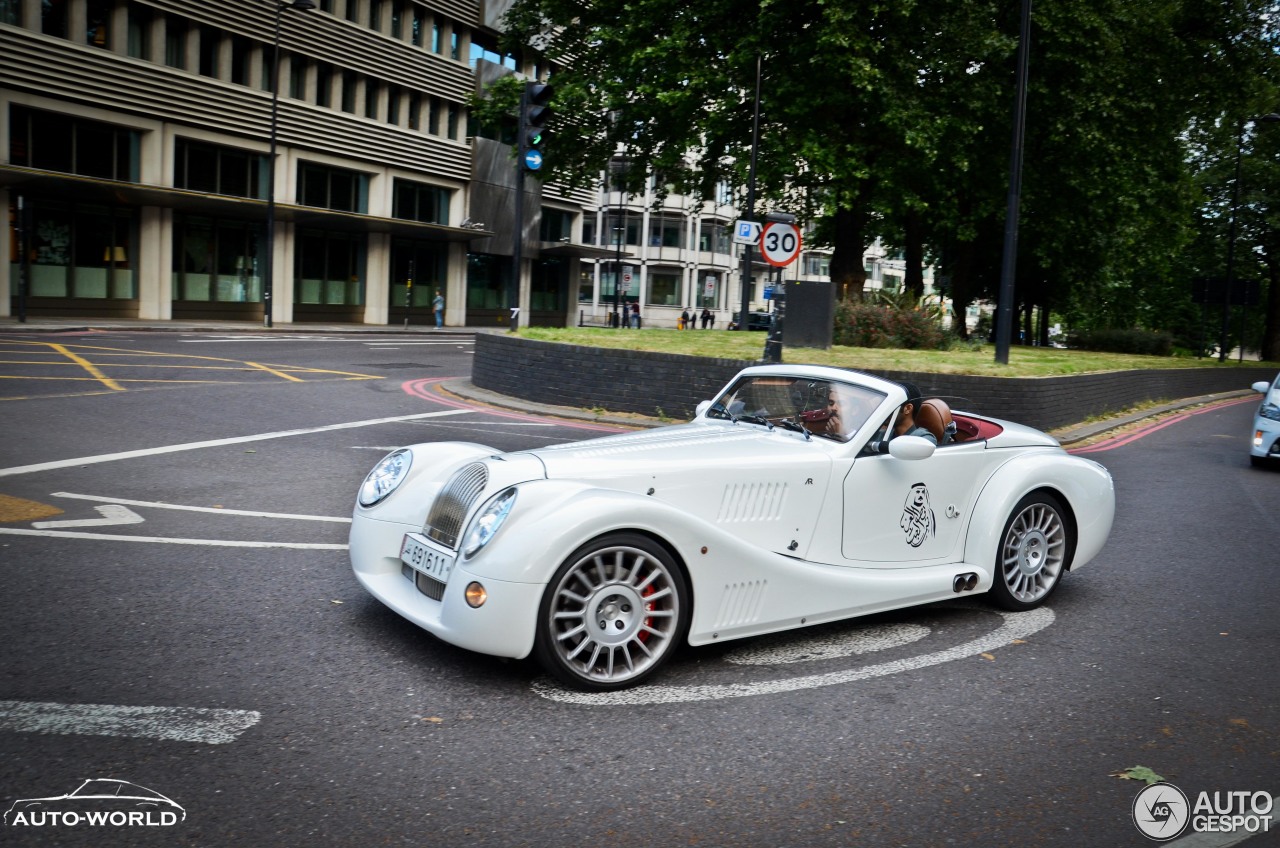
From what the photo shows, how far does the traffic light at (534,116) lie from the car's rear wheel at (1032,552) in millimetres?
10167

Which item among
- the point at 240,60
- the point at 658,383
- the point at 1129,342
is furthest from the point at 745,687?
the point at 240,60

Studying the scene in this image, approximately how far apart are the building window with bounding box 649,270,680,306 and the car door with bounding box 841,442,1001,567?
7923cm

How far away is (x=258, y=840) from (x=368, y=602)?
2.51m

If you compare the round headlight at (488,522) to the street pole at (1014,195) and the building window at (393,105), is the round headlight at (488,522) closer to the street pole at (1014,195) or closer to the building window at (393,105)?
the street pole at (1014,195)

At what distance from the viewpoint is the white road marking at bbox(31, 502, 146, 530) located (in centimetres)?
689

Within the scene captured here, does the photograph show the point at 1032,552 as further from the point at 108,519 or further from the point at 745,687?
the point at 108,519

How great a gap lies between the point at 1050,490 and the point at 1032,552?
0.40 m

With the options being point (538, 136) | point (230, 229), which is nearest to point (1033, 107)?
point (538, 136)

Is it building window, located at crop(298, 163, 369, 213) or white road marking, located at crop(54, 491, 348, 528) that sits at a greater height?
building window, located at crop(298, 163, 369, 213)

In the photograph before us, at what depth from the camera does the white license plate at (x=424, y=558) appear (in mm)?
4605

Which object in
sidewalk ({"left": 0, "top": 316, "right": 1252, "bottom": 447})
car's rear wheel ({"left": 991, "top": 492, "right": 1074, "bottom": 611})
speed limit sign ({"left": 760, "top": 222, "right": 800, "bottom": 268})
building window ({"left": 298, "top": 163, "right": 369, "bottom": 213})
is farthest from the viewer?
building window ({"left": 298, "top": 163, "right": 369, "bottom": 213})

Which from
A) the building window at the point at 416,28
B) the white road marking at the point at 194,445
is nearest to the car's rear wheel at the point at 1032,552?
the white road marking at the point at 194,445

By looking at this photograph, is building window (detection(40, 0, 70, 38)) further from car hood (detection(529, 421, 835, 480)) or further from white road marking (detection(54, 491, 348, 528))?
car hood (detection(529, 421, 835, 480))

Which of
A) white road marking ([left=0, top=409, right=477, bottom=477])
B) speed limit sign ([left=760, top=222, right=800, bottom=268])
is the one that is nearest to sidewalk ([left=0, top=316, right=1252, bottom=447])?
white road marking ([left=0, top=409, right=477, bottom=477])
